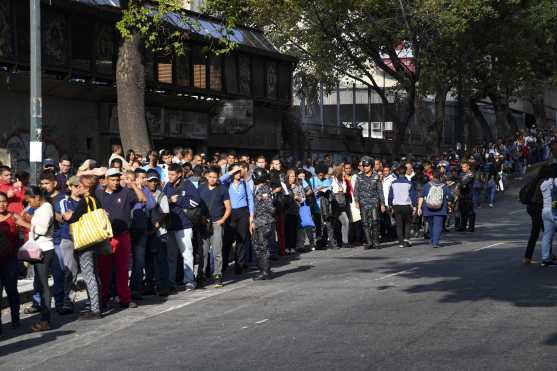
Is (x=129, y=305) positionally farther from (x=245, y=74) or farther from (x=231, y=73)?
(x=245, y=74)

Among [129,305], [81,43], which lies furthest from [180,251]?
[81,43]

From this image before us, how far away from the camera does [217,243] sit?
15789mm

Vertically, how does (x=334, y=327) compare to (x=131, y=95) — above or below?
below

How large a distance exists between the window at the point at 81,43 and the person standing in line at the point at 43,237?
1438cm

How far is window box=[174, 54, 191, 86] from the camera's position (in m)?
31.9

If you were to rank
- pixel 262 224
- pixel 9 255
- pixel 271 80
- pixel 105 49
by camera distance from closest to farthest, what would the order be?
pixel 9 255 → pixel 262 224 → pixel 105 49 → pixel 271 80

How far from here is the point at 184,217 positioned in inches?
600

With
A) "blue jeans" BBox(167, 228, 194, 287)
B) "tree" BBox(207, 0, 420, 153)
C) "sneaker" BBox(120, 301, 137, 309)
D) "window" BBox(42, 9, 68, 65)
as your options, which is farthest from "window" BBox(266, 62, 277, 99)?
"sneaker" BBox(120, 301, 137, 309)

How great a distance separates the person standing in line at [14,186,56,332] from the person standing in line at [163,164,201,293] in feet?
9.43

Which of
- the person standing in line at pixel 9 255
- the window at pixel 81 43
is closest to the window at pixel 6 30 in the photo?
the window at pixel 81 43

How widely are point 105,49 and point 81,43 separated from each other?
119cm

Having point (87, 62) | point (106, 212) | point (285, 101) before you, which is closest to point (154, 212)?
point (106, 212)

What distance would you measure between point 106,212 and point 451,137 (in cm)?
5481

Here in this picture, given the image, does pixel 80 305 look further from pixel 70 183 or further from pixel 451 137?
pixel 451 137
